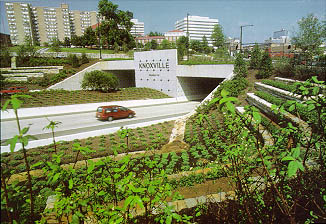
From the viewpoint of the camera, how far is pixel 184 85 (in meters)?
18.3

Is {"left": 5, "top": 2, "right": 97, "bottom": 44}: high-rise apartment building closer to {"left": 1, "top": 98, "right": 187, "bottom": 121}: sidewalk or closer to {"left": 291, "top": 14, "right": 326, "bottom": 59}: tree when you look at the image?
{"left": 1, "top": 98, "right": 187, "bottom": 121}: sidewalk

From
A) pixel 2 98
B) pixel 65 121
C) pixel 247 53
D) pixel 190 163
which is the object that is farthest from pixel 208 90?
pixel 2 98

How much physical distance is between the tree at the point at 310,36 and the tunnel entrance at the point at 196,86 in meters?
7.02

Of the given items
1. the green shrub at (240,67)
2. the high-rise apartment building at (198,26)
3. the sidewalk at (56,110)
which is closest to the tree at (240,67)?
the green shrub at (240,67)

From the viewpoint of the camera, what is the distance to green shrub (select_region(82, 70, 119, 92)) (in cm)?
355

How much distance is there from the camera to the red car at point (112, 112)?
10.8 ft

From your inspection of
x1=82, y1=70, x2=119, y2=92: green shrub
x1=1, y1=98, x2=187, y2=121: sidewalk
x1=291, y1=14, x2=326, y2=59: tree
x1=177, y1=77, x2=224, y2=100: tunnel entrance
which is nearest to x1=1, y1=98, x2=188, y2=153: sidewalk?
x1=1, y1=98, x2=187, y2=121: sidewalk

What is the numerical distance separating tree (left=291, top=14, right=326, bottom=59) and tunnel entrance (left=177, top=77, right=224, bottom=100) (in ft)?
23.0

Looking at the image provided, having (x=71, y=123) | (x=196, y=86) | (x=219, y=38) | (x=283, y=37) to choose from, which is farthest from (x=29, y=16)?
(x=219, y=38)

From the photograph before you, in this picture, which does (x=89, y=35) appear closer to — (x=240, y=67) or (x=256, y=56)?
(x=240, y=67)

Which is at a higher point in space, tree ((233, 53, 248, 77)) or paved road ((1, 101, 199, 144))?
tree ((233, 53, 248, 77))

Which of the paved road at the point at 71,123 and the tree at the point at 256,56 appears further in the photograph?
the tree at the point at 256,56

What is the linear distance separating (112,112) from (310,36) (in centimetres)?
1240

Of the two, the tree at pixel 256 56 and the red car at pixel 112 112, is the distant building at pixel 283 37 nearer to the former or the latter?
the tree at pixel 256 56
